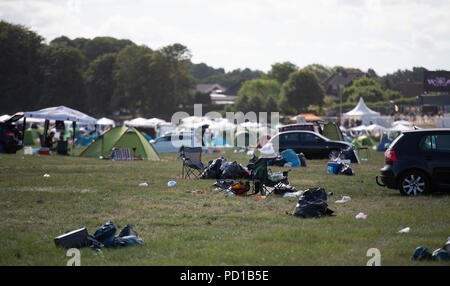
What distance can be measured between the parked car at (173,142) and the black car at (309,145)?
11171 millimetres

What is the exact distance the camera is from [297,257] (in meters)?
7.43

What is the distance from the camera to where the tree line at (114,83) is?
86188 mm

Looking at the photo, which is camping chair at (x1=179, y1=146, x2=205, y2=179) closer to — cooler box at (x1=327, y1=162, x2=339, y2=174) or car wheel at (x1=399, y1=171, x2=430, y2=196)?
cooler box at (x1=327, y1=162, x2=339, y2=174)

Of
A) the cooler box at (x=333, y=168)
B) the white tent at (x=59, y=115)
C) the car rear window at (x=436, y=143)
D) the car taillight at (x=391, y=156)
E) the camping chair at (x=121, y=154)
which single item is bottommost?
the cooler box at (x=333, y=168)

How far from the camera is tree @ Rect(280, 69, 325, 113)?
9181 centimetres

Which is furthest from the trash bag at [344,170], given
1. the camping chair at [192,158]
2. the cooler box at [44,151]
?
the cooler box at [44,151]

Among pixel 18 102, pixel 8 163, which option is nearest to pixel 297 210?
pixel 8 163

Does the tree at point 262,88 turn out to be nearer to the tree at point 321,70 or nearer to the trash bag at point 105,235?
the tree at point 321,70

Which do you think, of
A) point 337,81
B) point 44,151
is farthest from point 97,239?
point 337,81

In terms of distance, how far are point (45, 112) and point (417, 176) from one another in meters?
24.1

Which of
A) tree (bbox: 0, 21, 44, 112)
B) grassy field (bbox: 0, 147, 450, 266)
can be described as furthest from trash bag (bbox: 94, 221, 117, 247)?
tree (bbox: 0, 21, 44, 112)
